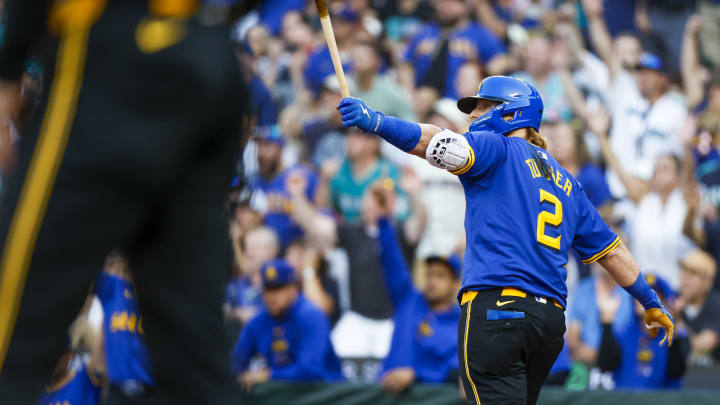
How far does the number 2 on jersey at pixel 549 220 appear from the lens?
4988mm

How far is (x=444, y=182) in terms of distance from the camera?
9328mm

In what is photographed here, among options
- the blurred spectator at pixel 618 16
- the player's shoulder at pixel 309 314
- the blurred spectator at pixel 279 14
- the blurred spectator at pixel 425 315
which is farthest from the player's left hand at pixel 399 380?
the blurred spectator at pixel 279 14

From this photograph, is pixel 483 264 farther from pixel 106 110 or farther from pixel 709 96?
pixel 709 96

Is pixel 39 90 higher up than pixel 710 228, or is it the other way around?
pixel 39 90

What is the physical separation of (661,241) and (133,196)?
8.01 meters

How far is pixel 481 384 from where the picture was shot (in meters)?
4.81

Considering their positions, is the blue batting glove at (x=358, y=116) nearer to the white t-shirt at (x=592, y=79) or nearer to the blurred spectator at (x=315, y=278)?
the blurred spectator at (x=315, y=278)

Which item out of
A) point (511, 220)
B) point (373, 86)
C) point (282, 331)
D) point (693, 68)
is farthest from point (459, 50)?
point (511, 220)

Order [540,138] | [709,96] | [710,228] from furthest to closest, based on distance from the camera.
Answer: [709,96], [710,228], [540,138]

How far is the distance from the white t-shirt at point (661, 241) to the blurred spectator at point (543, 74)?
1681 mm

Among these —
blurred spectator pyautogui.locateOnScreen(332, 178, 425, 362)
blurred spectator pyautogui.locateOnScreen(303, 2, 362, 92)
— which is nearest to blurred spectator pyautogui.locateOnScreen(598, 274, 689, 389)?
blurred spectator pyautogui.locateOnScreen(332, 178, 425, 362)

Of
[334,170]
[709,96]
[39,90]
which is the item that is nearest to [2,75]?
[39,90]

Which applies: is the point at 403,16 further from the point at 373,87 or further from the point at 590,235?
the point at 590,235

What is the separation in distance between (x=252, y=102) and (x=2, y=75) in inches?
22.3
